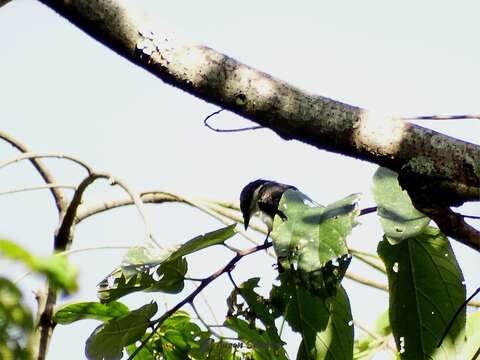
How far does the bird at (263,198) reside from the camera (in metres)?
1.79

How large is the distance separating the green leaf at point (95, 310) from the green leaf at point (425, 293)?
24.2 inches

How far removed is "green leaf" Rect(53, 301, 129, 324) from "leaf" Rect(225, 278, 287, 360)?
28 cm

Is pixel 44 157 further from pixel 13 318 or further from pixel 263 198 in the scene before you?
pixel 13 318

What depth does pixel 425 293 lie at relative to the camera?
1708 mm

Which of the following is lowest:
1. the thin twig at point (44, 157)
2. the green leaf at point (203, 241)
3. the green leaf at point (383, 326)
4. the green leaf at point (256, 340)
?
the green leaf at point (383, 326)

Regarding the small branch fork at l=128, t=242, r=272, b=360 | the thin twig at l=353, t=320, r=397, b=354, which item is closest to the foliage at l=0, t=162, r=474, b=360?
the small branch fork at l=128, t=242, r=272, b=360

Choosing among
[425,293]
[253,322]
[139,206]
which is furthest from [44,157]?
[425,293]

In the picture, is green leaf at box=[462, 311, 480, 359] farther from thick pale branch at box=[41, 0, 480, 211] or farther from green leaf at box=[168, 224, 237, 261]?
green leaf at box=[168, 224, 237, 261]

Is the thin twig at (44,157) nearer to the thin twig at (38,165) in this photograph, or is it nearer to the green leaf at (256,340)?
the thin twig at (38,165)

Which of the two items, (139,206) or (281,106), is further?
(139,206)

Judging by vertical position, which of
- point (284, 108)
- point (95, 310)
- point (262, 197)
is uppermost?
point (284, 108)

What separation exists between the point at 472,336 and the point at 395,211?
62 cm

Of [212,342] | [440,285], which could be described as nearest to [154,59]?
[212,342]

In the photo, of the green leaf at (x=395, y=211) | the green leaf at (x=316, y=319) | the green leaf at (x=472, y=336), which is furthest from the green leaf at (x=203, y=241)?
the green leaf at (x=472, y=336)
